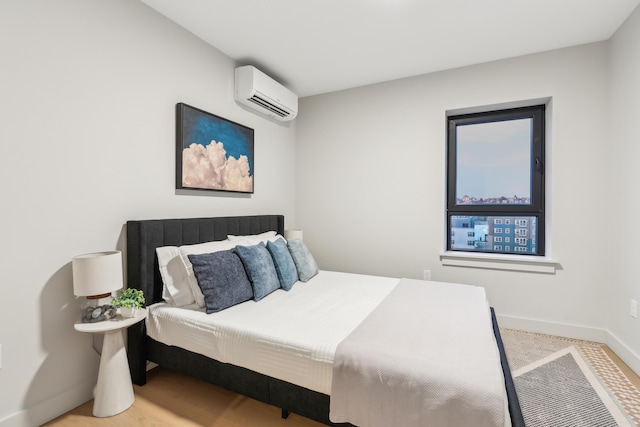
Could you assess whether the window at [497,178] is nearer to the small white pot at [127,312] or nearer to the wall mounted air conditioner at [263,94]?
the wall mounted air conditioner at [263,94]

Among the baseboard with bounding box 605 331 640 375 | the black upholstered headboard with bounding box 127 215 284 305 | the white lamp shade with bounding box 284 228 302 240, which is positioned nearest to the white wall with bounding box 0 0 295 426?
the black upholstered headboard with bounding box 127 215 284 305

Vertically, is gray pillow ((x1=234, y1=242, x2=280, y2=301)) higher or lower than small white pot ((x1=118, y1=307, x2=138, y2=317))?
higher

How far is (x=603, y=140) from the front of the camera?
8.43 feet

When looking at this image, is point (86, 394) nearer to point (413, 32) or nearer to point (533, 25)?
point (413, 32)

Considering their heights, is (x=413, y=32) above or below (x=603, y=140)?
above

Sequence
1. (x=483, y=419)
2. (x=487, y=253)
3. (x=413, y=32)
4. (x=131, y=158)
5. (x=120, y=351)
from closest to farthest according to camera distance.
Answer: (x=483, y=419)
(x=120, y=351)
(x=131, y=158)
(x=413, y=32)
(x=487, y=253)

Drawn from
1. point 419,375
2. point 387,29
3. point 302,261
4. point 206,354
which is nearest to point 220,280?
point 206,354

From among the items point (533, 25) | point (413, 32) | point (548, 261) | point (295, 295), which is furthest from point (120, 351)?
point (533, 25)

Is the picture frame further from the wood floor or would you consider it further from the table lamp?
the wood floor

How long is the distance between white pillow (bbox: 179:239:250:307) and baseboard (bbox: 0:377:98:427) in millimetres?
784

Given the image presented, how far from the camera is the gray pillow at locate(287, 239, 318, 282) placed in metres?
2.67

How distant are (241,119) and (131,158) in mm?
1208

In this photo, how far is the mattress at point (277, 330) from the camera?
144 cm

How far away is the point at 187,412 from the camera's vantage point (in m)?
1.69
